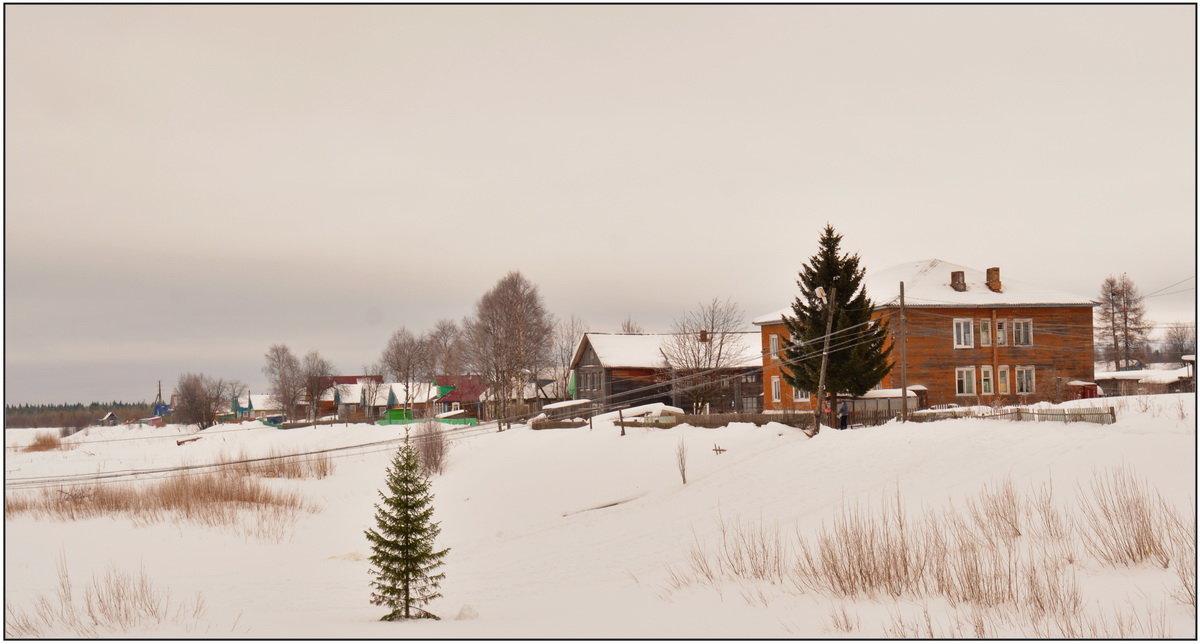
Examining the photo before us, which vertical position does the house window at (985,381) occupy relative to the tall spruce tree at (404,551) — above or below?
above

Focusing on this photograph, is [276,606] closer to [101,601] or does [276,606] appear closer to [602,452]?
[101,601]

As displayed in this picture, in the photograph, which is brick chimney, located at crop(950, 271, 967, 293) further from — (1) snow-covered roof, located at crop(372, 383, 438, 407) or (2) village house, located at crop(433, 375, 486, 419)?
(1) snow-covered roof, located at crop(372, 383, 438, 407)

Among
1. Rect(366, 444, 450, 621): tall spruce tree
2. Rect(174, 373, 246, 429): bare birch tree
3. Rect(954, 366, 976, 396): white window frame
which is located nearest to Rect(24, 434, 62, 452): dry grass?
Rect(174, 373, 246, 429): bare birch tree

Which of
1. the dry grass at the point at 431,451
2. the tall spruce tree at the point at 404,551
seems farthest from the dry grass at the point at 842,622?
the dry grass at the point at 431,451

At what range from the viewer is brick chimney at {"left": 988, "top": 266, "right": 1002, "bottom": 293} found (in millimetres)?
45844

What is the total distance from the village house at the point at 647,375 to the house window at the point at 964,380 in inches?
584

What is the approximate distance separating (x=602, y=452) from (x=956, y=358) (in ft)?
70.5

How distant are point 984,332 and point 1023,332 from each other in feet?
8.23

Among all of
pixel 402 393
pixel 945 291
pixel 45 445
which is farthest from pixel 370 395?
pixel 945 291

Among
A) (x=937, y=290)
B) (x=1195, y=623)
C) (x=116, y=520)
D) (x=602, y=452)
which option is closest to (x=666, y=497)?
(x=602, y=452)

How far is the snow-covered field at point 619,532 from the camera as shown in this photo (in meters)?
9.95

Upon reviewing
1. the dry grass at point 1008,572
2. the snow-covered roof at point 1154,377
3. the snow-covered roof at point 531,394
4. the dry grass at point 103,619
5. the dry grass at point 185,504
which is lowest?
the dry grass at point 185,504

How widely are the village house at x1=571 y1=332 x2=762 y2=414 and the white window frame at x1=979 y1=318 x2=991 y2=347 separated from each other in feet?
51.8

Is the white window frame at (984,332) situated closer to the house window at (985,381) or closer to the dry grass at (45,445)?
the house window at (985,381)
